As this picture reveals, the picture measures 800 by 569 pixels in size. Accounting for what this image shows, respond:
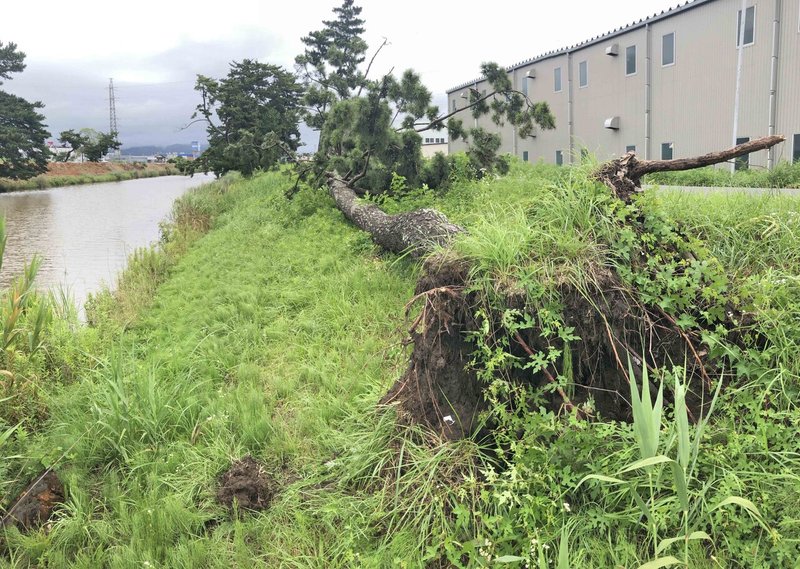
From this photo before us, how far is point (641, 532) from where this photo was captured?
7.80ft

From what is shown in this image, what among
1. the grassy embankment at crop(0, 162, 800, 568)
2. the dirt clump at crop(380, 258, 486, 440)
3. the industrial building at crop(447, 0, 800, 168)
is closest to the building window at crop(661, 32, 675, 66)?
the industrial building at crop(447, 0, 800, 168)

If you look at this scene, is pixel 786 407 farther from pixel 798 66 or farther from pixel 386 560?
pixel 798 66

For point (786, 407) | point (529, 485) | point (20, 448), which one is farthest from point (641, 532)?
point (20, 448)

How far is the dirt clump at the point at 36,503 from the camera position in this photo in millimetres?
3160

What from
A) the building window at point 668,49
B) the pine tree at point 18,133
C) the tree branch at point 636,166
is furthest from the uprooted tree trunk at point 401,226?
the pine tree at point 18,133

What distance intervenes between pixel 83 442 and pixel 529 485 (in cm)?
287

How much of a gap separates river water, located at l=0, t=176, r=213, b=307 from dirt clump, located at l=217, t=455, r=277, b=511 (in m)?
3.82

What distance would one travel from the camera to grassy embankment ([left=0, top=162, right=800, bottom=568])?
7.68 feet

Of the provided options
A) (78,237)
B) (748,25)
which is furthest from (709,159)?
(78,237)

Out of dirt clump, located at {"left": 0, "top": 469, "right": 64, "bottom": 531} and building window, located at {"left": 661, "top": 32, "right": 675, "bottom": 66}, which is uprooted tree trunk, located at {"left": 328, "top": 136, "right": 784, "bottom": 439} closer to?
dirt clump, located at {"left": 0, "top": 469, "right": 64, "bottom": 531}

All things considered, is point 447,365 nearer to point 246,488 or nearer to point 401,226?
point 246,488

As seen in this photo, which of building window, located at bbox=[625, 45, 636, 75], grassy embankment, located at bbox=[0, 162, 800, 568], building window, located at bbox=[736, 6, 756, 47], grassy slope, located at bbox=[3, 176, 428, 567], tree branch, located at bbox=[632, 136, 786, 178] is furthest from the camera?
building window, located at bbox=[625, 45, 636, 75]

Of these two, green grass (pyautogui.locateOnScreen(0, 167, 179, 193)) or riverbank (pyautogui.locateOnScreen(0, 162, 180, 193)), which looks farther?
riverbank (pyautogui.locateOnScreen(0, 162, 180, 193))

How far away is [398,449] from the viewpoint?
298 cm
